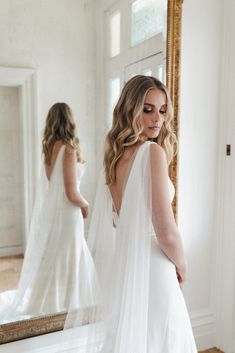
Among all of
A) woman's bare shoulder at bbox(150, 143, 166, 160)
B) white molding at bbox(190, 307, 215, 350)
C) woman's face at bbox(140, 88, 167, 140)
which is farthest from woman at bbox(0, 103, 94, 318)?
white molding at bbox(190, 307, 215, 350)

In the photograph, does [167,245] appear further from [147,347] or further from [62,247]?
[62,247]

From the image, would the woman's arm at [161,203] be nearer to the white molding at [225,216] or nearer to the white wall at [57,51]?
the white wall at [57,51]

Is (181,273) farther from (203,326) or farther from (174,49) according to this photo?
(174,49)

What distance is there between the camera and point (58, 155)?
5.69 ft

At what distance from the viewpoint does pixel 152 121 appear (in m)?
1.47

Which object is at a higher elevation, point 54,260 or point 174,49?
point 174,49

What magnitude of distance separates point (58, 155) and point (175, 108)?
2.25 ft

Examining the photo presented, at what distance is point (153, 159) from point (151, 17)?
35.6 inches

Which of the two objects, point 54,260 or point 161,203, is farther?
point 54,260

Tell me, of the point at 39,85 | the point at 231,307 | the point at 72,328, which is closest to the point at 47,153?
the point at 39,85

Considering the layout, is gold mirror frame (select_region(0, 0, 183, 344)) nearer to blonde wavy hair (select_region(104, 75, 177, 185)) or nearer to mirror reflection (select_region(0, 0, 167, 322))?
mirror reflection (select_region(0, 0, 167, 322))

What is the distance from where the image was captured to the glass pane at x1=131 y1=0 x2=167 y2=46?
5.96ft

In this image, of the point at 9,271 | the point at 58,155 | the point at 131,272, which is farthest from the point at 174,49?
the point at 9,271

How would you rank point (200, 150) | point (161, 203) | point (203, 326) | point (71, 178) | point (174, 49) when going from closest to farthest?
point (161, 203) → point (71, 178) → point (174, 49) → point (200, 150) → point (203, 326)
